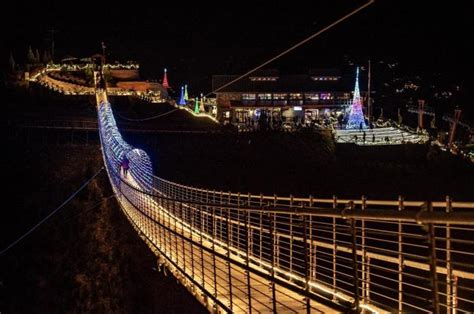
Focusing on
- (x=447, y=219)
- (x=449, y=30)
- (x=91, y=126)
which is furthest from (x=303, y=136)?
(x=447, y=219)

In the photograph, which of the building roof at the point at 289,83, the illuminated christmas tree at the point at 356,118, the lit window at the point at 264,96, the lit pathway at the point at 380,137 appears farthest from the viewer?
the building roof at the point at 289,83

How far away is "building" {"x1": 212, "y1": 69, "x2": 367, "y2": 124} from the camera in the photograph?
36531mm

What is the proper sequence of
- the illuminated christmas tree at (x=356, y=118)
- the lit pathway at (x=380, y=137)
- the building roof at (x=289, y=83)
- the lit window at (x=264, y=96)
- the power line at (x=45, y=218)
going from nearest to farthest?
the power line at (x=45, y=218) < the lit pathway at (x=380, y=137) < the illuminated christmas tree at (x=356, y=118) < the lit window at (x=264, y=96) < the building roof at (x=289, y=83)

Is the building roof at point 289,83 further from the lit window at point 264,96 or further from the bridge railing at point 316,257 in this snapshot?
the bridge railing at point 316,257

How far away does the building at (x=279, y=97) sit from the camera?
3653 centimetres

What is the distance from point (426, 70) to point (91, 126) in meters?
24.0

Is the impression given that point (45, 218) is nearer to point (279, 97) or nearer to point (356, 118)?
point (356, 118)

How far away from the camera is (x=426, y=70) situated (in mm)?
41625

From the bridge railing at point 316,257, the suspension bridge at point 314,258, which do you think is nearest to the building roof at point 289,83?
the suspension bridge at point 314,258

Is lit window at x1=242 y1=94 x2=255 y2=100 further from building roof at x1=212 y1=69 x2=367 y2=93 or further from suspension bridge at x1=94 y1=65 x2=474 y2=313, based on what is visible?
suspension bridge at x1=94 y1=65 x2=474 y2=313

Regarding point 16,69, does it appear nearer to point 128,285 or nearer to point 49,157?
point 49,157

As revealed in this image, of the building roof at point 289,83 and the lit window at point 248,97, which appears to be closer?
the lit window at point 248,97

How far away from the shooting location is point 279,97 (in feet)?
121

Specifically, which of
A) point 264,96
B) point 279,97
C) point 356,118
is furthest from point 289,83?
point 356,118
